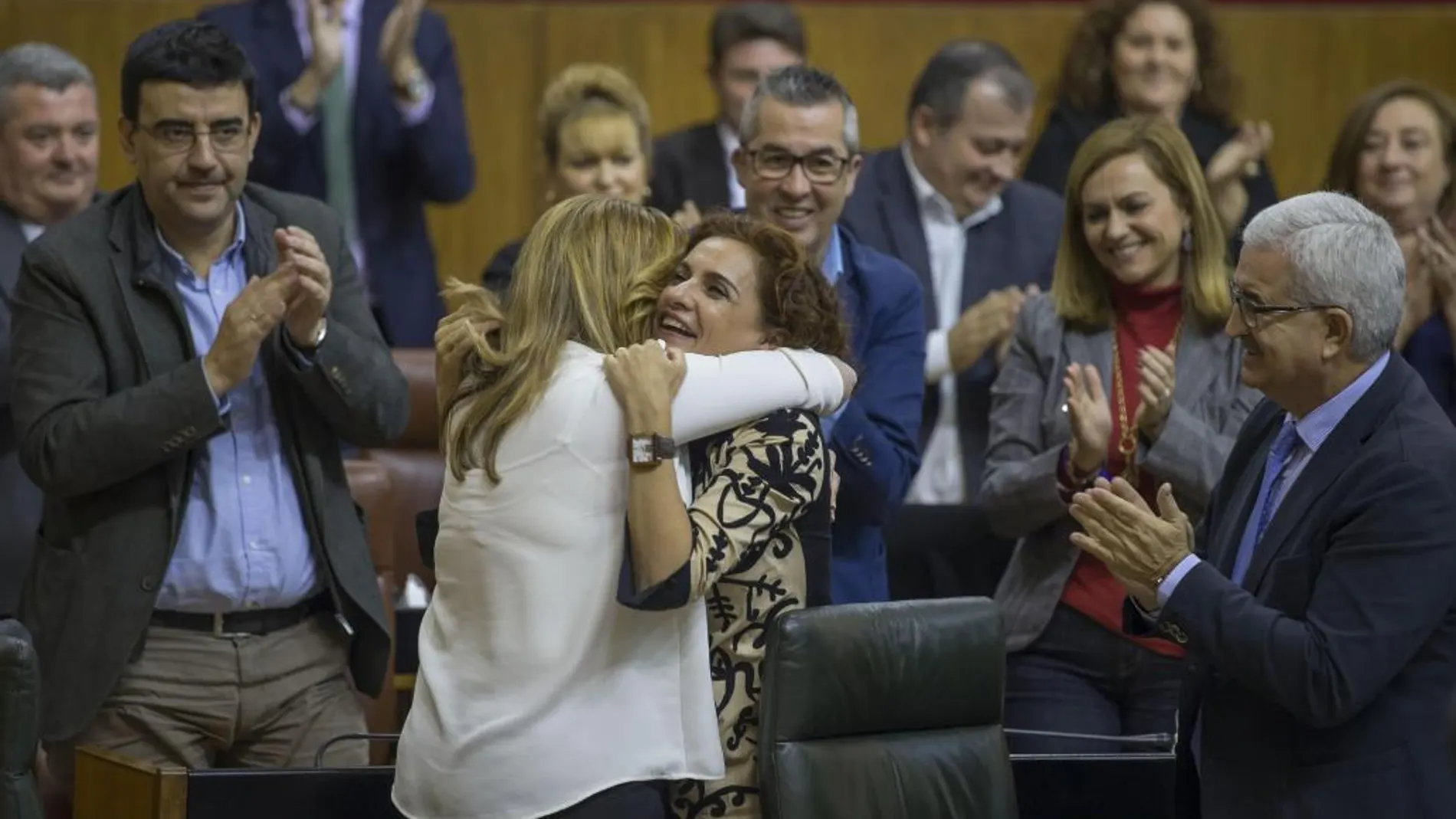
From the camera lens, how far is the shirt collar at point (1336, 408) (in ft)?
9.58

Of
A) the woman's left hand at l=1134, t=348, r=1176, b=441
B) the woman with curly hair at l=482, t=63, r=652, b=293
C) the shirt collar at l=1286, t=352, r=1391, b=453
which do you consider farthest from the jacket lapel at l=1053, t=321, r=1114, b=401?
the woman with curly hair at l=482, t=63, r=652, b=293

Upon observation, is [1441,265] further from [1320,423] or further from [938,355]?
[1320,423]

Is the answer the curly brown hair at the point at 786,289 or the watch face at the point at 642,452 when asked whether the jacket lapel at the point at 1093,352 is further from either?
the watch face at the point at 642,452

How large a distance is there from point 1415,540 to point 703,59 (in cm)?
369

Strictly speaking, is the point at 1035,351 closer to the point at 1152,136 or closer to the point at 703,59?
the point at 1152,136

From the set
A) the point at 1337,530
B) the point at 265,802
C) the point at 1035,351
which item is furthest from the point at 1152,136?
the point at 265,802

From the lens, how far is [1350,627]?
2793 millimetres

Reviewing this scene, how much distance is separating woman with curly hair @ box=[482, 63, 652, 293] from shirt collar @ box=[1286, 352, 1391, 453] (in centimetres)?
204

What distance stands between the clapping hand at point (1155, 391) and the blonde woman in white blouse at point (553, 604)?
43.3 inches

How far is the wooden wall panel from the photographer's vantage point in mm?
6078

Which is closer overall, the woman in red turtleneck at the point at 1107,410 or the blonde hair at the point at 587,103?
the woman in red turtleneck at the point at 1107,410

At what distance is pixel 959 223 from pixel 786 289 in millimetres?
1902

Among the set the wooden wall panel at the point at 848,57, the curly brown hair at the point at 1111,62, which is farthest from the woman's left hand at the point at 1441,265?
the wooden wall panel at the point at 848,57

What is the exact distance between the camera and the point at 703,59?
6.18 metres
